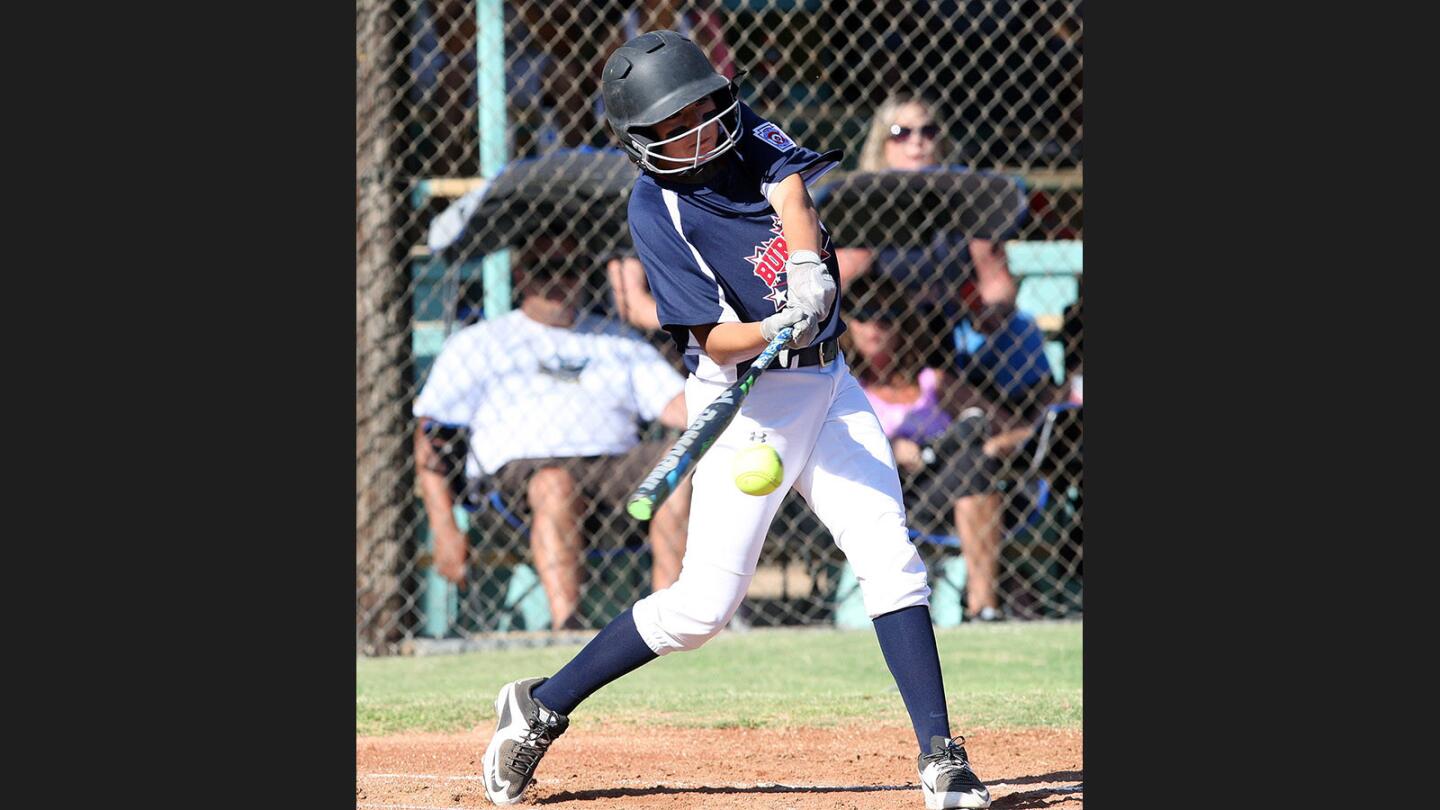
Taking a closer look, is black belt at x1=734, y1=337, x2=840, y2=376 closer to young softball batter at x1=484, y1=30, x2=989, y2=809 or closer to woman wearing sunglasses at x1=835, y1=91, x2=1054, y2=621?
young softball batter at x1=484, y1=30, x2=989, y2=809

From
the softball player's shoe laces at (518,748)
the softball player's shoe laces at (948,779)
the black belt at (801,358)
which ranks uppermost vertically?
the black belt at (801,358)

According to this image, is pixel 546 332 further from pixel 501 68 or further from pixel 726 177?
pixel 726 177

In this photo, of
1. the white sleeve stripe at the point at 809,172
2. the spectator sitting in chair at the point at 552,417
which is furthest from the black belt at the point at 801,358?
the spectator sitting in chair at the point at 552,417

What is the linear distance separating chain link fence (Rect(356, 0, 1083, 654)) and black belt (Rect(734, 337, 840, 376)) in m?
2.63

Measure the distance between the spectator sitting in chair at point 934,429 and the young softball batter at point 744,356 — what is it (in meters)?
2.71

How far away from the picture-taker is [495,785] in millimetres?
3768

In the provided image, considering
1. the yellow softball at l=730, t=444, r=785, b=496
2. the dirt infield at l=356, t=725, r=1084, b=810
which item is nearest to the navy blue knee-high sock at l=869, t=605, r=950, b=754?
the dirt infield at l=356, t=725, r=1084, b=810

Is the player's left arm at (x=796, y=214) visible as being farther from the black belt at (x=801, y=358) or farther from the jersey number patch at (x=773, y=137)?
the black belt at (x=801, y=358)

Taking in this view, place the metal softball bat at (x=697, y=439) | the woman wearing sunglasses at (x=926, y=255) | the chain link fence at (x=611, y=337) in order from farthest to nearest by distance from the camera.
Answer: the woman wearing sunglasses at (x=926, y=255), the chain link fence at (x=611, y=337), the metal softball bat at (x=697, y=439)

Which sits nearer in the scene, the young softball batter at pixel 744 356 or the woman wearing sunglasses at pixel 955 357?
the young softball batter at pixel 744 356

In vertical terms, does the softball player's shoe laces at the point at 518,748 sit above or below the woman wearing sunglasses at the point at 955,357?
below

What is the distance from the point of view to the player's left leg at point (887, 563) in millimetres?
3396

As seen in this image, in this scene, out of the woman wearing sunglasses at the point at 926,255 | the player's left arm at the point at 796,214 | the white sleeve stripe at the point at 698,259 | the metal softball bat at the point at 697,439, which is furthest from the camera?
the woman wearing sunglasses at the point at 926,255

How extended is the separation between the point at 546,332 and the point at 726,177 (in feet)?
9.43
